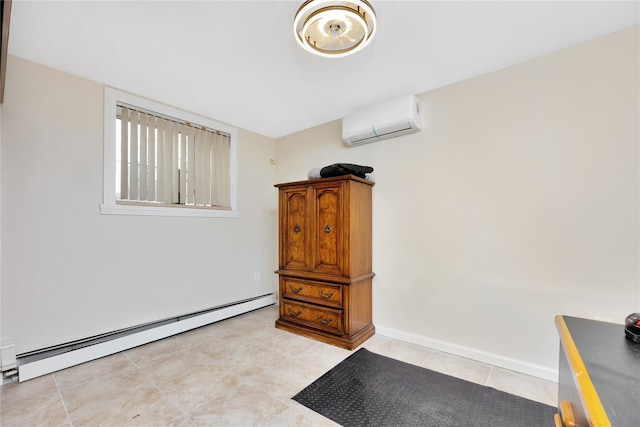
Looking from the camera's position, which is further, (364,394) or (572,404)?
(364,394)

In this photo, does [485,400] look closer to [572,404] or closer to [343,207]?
[572,404]

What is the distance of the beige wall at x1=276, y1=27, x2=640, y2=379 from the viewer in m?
1.76

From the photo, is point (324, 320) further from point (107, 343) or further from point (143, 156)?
point (143, 156)

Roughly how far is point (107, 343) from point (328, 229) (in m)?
2.14

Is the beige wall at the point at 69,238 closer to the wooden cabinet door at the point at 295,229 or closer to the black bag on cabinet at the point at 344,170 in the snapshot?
the wooden cabinet door at the point at 295,229

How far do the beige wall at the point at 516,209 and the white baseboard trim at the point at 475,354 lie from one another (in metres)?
0.01

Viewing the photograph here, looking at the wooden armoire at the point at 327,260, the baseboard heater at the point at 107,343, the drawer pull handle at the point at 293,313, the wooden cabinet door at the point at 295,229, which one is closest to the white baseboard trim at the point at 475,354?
the wooden armoire at the point at 327,260

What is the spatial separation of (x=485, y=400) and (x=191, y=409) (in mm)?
1822

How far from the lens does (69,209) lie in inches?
87.4

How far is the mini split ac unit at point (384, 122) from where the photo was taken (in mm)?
2477

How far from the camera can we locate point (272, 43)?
189 centimetres

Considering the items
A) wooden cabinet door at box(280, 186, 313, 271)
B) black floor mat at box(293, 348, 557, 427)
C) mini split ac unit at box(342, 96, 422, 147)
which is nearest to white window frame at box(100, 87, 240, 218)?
wooden cabinet door at box(280, 186, 313, 271)

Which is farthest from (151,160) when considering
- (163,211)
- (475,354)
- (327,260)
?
(475,354)

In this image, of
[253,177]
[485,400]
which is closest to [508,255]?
[485,400]
